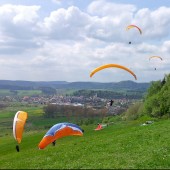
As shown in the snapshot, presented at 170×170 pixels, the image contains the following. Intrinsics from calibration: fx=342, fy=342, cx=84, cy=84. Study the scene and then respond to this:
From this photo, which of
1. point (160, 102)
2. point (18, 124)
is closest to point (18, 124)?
point (18, 124)

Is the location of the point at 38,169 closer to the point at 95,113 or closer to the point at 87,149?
the point at 87,149

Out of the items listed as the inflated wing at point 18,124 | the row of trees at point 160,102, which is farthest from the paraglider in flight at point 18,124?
the row of trees at point 160,102

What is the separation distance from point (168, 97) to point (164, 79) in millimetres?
16162

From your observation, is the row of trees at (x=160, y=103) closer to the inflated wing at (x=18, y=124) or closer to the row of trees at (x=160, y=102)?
the row of trees at (x=160, y=102)

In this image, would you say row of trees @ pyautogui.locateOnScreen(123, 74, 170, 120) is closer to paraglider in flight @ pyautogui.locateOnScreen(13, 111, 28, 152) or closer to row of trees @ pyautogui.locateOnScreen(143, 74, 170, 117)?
row of trees @ pyautogui.locateOnScreen(143, 74, 170, 117)

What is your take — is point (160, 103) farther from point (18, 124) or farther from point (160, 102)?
point (18, 124)

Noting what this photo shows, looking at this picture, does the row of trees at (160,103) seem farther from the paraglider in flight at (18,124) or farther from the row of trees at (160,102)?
the paraglider in flight at (18,124)

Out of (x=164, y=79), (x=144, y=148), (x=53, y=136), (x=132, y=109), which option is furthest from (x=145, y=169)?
(x=132, y=109)

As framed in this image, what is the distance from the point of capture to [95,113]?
632 ft

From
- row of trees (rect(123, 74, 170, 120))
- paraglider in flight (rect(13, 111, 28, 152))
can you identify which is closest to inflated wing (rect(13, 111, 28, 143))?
paraglider in flight (rect(13, 111, 28, 152))

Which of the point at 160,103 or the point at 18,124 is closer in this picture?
the point at 18,124

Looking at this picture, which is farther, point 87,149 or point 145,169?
point 87,149

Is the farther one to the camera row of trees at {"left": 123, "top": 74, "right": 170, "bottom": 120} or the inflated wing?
row of trees at {"left": 123, "top": 74, "right": 170, "bottom": 120}

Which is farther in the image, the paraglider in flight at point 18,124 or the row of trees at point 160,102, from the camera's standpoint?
the row of trees at point 160,102
